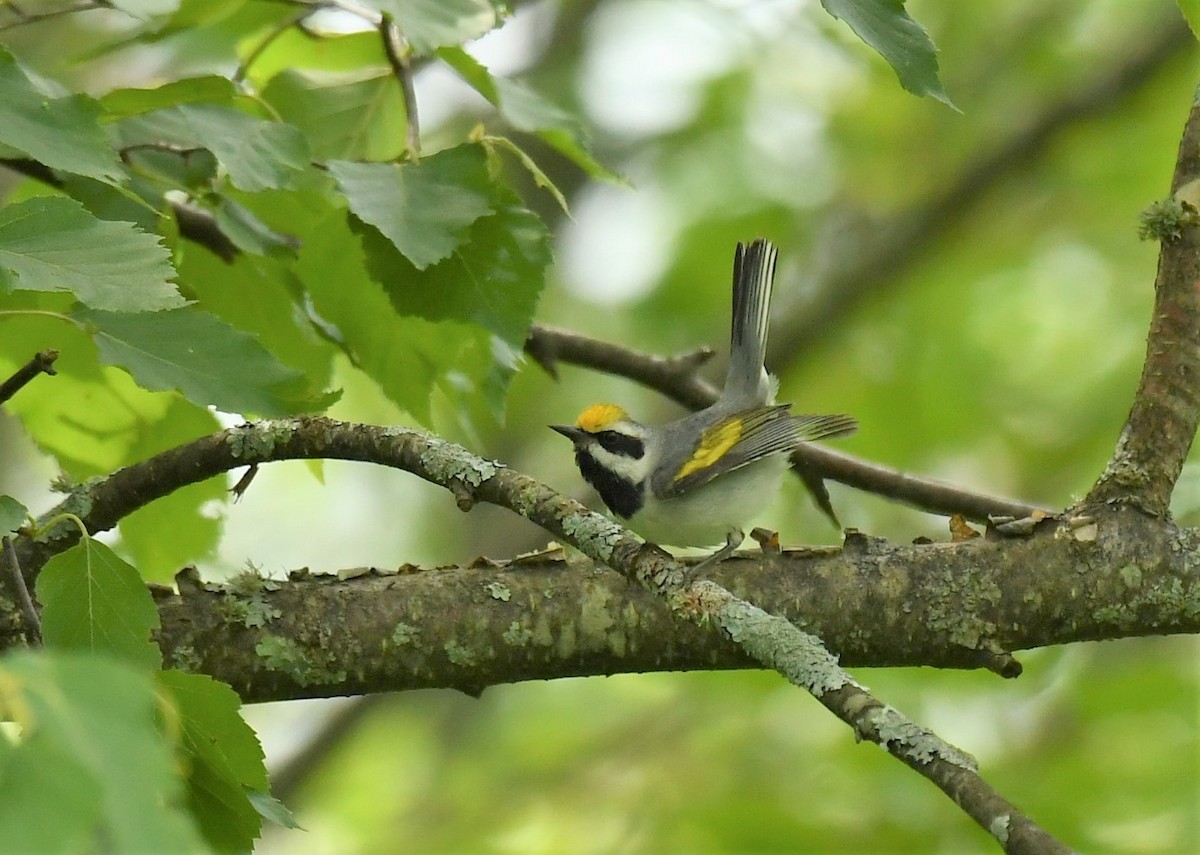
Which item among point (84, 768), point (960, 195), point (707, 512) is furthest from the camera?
point (960, 195)

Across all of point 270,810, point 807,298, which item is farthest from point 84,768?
point 807,298

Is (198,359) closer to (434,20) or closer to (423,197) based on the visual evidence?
(423,197)

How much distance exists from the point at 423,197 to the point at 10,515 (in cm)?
109

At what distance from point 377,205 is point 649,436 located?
7.77 ft

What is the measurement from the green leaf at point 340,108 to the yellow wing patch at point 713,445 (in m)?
1.65

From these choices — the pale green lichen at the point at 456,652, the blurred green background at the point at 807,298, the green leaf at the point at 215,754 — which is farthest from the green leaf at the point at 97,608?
the blurred green background at the point at 807,298

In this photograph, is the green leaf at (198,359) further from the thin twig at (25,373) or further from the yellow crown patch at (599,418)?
the yellow crown patch at (599,418)

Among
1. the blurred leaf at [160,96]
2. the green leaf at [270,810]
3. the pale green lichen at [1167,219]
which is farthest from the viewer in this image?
the pale green lichen at [1167,219]

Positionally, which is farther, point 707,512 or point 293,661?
point 707,512

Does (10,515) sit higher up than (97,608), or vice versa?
(10,515)

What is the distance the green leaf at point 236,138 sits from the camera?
97.4 inches

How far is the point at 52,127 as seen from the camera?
2.04 meters

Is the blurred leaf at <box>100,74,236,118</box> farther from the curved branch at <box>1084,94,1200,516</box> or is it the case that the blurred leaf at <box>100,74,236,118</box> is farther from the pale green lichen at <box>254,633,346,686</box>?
the curved branch at <box>1084,94,1200,516</box>

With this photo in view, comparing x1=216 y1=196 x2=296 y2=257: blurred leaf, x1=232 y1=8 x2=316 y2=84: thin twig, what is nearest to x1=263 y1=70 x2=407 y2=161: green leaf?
x1=232 y1=8 x2=316 y2=84: thin twig
